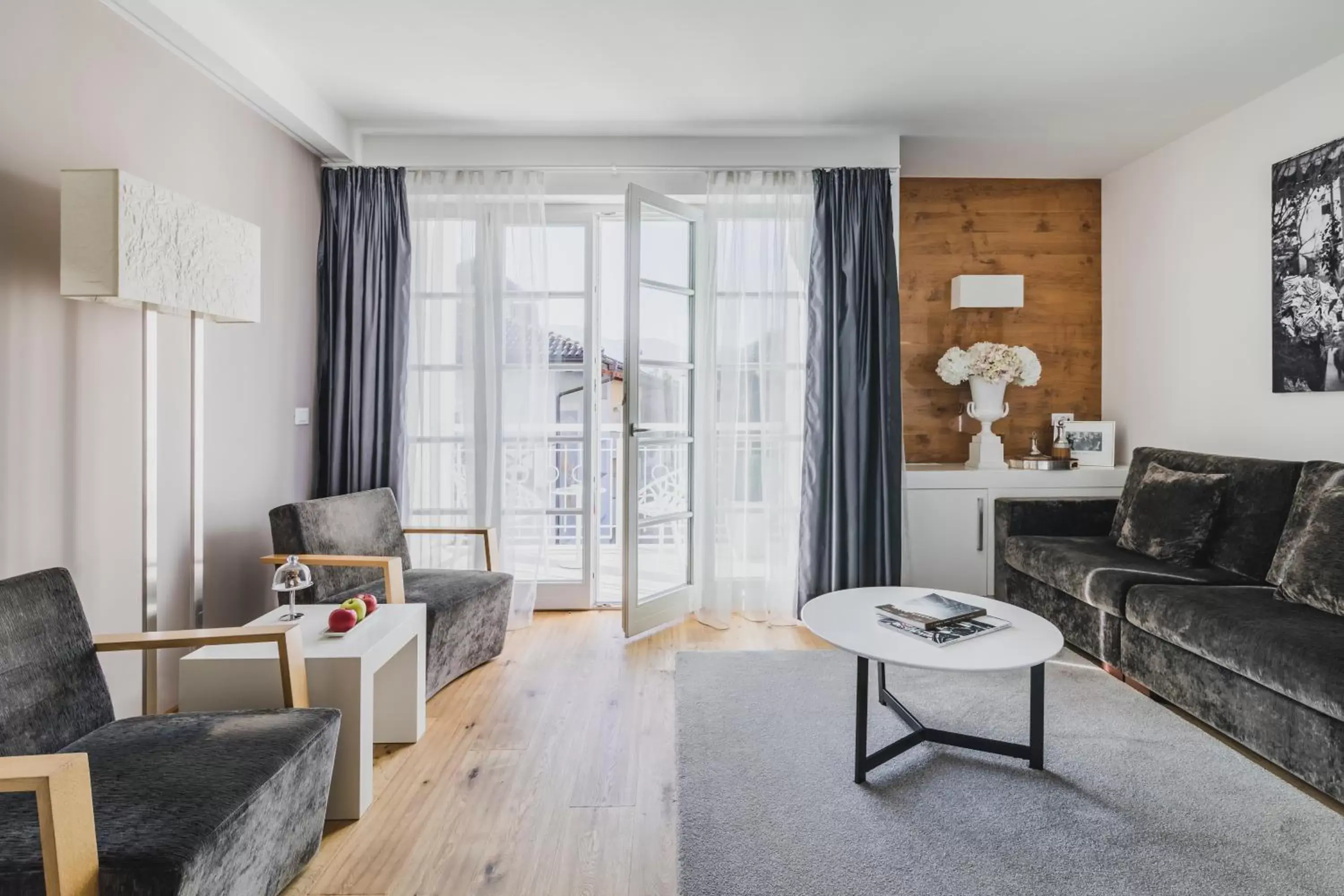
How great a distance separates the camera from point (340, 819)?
202 cm

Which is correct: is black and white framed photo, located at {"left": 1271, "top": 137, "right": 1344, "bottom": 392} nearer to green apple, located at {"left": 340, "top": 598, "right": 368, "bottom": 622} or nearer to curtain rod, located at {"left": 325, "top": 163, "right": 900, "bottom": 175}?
curtain rod, located at {"left": 325, "top": 163, "right": 900, "bottom": 175}

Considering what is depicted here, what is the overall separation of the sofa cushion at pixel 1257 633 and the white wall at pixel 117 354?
364 cm

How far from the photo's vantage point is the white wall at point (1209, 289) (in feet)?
10.2

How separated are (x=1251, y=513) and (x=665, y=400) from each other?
8.60 feet

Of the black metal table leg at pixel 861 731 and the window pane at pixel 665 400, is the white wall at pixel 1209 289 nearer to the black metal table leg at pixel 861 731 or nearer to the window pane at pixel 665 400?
the black metal table leg at pixel 861 731

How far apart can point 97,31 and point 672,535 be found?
9.90ft

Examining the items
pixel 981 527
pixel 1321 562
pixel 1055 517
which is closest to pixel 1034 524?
pixel 1055 517

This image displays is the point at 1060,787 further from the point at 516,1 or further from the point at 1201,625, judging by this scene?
the point at 516,1

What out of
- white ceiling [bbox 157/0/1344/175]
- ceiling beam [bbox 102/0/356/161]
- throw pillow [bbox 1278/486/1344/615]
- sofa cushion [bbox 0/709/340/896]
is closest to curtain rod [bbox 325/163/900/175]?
white ceiling [bbox 157/0/1344/175]

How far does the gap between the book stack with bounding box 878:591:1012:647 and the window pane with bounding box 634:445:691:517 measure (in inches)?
58.2

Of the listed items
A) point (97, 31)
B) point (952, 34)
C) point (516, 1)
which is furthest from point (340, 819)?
point (952, 34)

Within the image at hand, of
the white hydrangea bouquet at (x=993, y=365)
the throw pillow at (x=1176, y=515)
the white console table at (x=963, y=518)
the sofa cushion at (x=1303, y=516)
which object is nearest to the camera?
the sofa cushion at (x=1303, y=516)

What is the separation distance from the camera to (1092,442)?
4.22 meters

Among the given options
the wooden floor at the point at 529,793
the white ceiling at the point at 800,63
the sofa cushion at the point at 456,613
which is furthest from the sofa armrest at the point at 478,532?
the white ceiling at the point at 800,63
